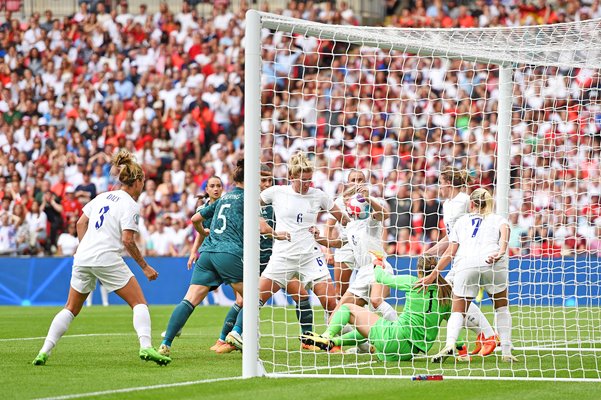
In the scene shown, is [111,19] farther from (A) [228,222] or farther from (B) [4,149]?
(A) [228,222]

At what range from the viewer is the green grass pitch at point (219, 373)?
8344mm

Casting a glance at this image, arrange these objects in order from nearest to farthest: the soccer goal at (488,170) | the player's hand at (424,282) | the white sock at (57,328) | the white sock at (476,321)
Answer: the soccer goal at (488,170) < the white sock at (57,328) < the player's hand at (424,282) < the white sock at (476,321)

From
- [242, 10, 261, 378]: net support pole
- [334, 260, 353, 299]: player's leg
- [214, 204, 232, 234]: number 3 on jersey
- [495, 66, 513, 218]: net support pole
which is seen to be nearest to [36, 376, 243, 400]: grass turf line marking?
[242, 10, 261, 378]: net support pole

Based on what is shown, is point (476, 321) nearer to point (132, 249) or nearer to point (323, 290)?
point (323, 290)

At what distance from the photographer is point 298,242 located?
12180 mm

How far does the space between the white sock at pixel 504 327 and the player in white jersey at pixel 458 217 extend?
0.14 meters

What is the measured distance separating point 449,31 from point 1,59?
20.8 meters

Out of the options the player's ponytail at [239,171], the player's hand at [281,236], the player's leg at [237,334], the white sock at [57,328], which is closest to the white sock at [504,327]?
the player's hand at [281,236]

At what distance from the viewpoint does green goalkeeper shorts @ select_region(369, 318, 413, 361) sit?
10.9 meters

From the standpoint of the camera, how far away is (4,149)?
26.5 m

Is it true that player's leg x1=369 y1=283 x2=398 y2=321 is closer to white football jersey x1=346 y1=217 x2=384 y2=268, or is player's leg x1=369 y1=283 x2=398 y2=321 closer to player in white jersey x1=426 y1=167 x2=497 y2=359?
white football jersey x1=346 y1=217 x2=384 y2=268

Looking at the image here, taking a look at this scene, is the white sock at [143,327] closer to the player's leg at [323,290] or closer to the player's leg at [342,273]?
the player's leg at [323,290]

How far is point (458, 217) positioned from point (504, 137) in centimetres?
129

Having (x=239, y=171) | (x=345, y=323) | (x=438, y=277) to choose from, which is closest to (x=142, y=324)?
(x=239, y=171)
